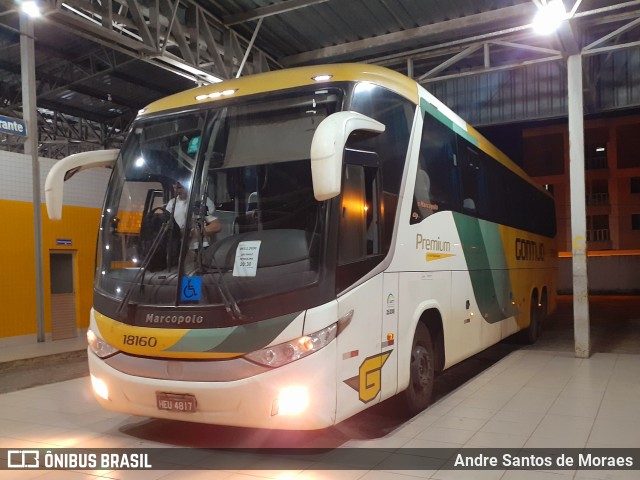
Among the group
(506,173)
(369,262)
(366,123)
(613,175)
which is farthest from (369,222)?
(613,175)

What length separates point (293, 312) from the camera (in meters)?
4.28

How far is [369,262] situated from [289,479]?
183 cm

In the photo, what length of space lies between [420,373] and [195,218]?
117 inches

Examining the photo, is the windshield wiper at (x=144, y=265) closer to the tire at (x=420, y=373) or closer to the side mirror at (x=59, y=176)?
the side mirror at (x=59, y=176)

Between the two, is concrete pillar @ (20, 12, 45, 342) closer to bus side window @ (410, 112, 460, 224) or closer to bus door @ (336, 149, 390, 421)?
bus side window @ (410, 112, 460, 224)

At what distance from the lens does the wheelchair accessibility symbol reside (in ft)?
14.7

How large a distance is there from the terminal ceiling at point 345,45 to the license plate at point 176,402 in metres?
6.22

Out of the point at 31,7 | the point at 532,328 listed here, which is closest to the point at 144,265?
the point at 31,7

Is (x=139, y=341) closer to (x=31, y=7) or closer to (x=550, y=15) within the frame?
Result: (x=31, y=7)

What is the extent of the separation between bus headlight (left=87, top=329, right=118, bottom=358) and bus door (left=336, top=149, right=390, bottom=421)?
1948mm

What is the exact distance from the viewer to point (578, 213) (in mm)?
9391

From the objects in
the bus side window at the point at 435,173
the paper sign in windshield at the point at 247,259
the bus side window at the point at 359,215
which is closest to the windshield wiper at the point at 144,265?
the paper sign in windshield at the point at 247,259

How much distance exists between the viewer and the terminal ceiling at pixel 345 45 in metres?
9.50

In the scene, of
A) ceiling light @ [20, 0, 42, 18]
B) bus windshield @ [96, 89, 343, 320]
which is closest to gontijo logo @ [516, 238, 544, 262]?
bus windshield @ [96, 89, 343, 320]
